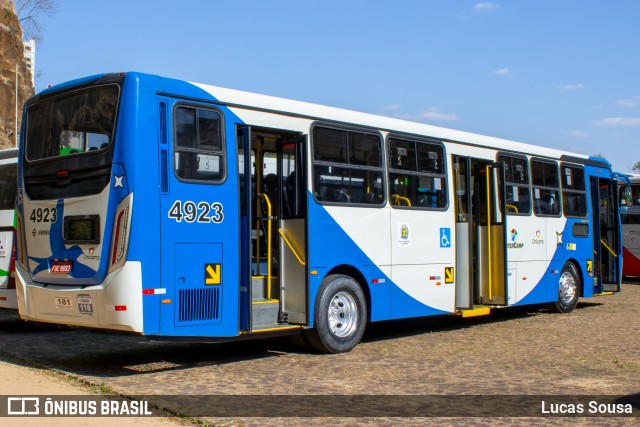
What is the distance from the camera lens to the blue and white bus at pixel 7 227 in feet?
37.6

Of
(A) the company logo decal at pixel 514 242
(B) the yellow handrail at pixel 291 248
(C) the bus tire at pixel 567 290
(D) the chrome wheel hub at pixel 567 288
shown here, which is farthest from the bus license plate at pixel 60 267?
(D) the chrome wheel hub at pixel 567 288

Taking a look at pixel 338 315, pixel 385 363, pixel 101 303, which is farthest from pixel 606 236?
pixel 101 303

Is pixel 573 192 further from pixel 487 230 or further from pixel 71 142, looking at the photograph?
pixel 71 142

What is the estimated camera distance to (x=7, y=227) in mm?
12242

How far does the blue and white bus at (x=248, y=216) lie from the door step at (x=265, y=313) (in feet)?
0.10

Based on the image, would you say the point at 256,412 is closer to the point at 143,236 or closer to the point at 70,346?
the point at 143,236

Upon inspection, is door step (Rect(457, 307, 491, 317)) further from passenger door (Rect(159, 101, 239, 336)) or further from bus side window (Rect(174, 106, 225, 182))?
bus side window (Rect(174, 106, 225, 182))

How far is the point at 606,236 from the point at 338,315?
886cm

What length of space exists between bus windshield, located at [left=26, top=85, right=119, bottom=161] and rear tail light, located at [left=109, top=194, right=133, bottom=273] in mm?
765

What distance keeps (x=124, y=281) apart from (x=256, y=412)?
2.14 m

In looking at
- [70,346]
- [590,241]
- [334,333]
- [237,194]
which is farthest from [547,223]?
[70,346]

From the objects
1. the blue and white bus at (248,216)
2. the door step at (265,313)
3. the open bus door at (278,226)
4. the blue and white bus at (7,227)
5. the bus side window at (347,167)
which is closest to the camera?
the blue and white bus at (248,216)

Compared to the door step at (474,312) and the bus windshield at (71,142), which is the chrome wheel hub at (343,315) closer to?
the door step at (474,312)

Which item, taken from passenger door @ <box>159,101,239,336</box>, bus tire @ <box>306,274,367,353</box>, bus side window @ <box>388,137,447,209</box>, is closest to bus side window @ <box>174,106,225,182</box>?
passenger door @ <box>159,101,239,336</box>
